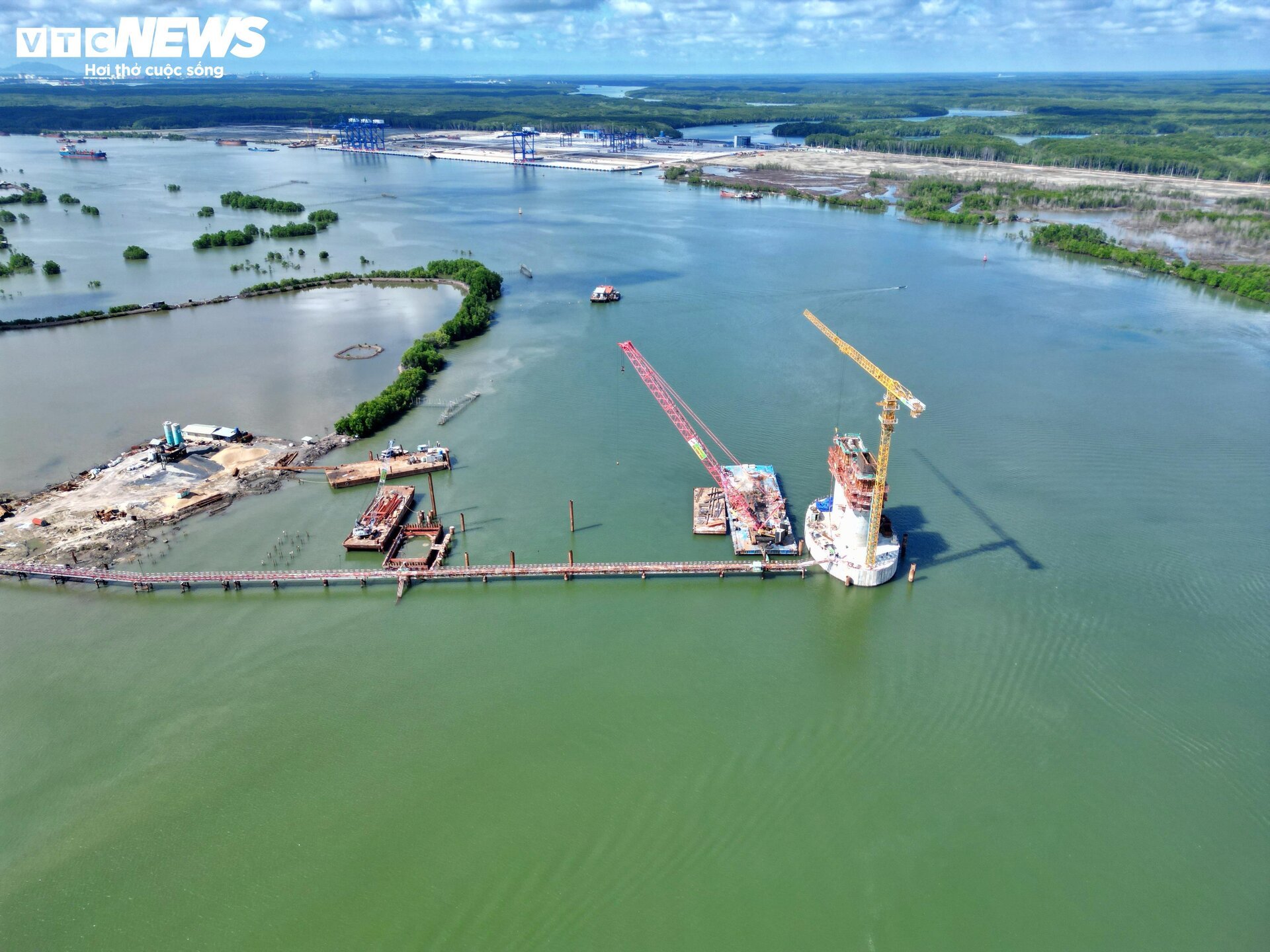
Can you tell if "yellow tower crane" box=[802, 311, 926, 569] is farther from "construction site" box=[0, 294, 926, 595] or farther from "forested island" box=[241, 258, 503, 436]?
"forested island" box=[241, 258, 503, 436]

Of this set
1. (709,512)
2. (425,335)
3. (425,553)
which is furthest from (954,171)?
(425,553)

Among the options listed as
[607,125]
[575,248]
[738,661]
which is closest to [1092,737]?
[738,661]

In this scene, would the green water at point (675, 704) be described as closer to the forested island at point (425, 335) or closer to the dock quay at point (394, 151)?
the forested island at point (425, 335)

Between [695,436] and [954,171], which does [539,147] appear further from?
[695,436]

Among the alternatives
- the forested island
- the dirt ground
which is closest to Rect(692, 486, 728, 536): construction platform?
the forested island

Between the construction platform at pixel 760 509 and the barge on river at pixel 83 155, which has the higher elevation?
the barge on river at pixel 83 155

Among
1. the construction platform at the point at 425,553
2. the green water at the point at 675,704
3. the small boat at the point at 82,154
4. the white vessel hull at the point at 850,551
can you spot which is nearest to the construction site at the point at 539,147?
the small boat at the point at 82,154

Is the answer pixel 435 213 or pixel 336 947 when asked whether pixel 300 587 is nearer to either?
pixel 336 947
